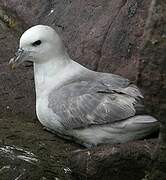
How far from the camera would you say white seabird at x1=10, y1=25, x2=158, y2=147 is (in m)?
4.89

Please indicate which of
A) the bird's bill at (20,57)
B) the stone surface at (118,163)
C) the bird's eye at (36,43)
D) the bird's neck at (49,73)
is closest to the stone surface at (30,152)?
the stone surface at (118,163)

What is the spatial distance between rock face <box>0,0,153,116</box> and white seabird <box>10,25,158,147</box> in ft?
1.05

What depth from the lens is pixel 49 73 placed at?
5473 millimetres

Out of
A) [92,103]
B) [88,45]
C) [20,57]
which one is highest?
[20,57]

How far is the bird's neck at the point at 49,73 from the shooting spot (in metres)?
5.38

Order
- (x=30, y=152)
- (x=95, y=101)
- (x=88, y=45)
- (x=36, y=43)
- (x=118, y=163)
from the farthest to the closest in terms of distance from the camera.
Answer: (x=88, y=45) < (x=36, y=43) < (x=95, y=101) < (x=30, y=152) < (x=118, y=163)

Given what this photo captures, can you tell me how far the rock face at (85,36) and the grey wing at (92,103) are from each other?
54cm

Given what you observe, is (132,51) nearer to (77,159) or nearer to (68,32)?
(68,32)

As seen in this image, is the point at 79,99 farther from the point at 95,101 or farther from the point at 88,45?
the point at 88,45

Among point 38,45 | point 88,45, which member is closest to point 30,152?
point 38,45

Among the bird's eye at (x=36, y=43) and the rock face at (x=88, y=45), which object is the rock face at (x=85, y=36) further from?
the bird's eye at (x=36, y=43)

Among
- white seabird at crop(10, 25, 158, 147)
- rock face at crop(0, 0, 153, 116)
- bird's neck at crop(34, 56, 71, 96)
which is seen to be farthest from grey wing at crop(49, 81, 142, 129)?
rock face at crop(0, 0, 153, 116)

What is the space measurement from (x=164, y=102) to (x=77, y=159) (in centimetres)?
101

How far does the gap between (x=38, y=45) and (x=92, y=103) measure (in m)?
0.76
